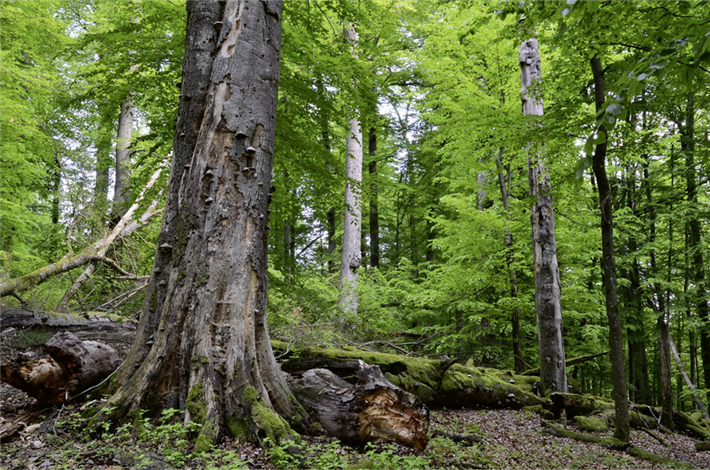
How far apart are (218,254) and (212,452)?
1.51 metres

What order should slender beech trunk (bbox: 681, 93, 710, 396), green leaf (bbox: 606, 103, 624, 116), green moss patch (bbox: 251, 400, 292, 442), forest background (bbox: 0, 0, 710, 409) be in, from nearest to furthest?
green leaf (bbox: 606, 103, 624, 116), green moss patch (bbox: 251, 400, 292, 442), forest background (bbox: 0, 0, 710, 409), slender beech trunk (bbox: 681, 93, 710, 396)

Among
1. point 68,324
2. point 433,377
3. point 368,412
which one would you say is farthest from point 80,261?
point 368,412

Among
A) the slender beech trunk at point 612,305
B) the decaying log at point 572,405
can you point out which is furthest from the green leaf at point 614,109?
the decaying log at point 572,405

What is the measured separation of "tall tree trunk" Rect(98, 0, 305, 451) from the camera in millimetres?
3217

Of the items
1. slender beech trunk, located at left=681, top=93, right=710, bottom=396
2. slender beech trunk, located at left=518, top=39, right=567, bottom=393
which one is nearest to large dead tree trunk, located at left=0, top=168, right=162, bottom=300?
slender beech trunk, located at left=518, top=39, right=567, bottom=393

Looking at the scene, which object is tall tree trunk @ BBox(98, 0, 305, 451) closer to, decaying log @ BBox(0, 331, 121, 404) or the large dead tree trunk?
decaying log @ BBox(0, 331, 121, 404)

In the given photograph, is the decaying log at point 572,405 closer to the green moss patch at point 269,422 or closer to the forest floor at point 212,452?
the forest floor at point 212,452

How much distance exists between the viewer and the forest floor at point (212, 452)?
8.83 ft

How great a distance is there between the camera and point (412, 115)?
674 inches

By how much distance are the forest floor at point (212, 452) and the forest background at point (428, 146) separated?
8.32ft

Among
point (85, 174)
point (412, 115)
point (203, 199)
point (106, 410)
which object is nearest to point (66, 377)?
point (106, 410)

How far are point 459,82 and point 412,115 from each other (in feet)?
23.7

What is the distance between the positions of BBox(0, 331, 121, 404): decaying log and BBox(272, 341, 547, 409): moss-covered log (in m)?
2.04

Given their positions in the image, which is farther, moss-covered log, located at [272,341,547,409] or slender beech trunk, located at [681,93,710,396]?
slender beech trunk, located at [681,93,710,396]
